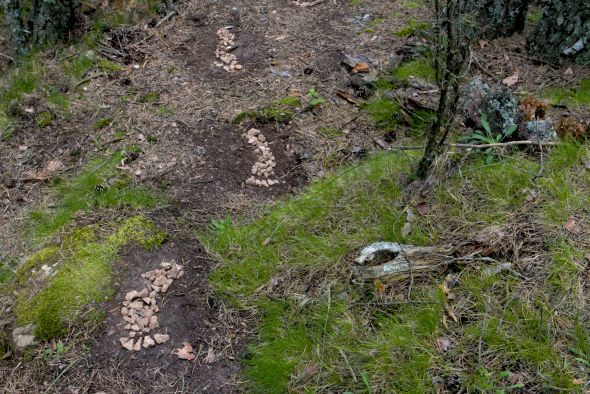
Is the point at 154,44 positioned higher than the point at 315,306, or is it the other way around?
the point at 154,44

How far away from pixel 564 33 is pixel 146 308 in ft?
14.7

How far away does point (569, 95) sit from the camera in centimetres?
455

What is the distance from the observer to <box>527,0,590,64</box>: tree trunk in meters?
4.61

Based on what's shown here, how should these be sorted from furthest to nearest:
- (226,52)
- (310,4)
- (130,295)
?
(310,4) → (226,52) → (130,295)

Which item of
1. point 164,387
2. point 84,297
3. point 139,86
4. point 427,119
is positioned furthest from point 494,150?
point 139,86

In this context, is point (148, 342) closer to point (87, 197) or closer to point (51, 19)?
point (87, 197)

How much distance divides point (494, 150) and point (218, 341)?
245 centimetres

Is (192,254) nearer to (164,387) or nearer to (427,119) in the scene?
(164,387)

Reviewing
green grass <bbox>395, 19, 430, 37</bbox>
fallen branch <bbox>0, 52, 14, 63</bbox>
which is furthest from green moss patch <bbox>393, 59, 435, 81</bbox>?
fallen branch <bbox>0, 52, 14, 63</bbox>

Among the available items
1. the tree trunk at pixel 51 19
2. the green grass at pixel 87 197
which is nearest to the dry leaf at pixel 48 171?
the green grass at pixel 87 197

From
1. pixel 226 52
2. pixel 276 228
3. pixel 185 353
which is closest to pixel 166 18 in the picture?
pixel 226 52

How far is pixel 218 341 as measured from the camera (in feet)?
11.1

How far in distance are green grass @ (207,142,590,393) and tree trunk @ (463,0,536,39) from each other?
224cm

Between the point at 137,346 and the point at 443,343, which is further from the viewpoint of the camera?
the point at 137,346
